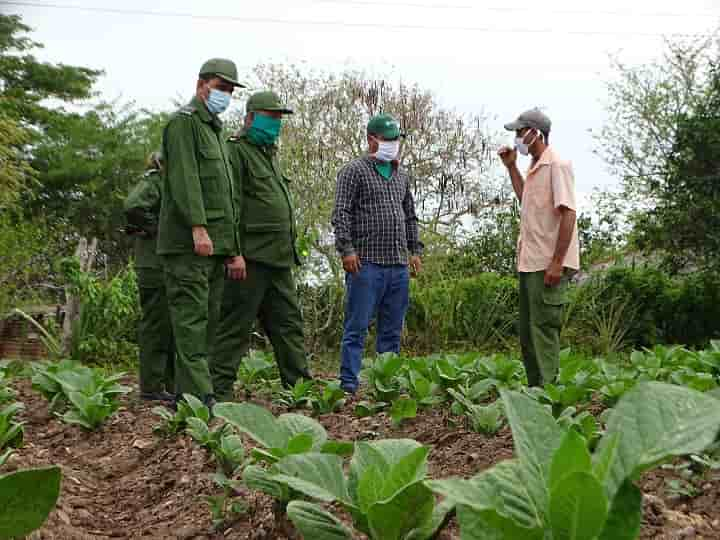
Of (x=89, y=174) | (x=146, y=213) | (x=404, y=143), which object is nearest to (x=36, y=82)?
(x=89, y=174)

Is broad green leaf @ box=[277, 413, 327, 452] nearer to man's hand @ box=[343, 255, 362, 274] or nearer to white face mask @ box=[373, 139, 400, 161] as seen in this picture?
man's hand @ box=[343, 255, 362, 274]

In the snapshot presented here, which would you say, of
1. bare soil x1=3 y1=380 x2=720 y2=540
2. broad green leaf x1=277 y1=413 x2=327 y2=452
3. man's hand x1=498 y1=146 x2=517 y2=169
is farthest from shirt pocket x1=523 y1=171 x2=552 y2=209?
broad green leaf x1=277 y1=413 x2=327 y2=452

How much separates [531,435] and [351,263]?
14.7ft

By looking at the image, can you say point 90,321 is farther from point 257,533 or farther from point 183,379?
point 257,533

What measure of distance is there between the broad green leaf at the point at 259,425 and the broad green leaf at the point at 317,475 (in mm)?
275

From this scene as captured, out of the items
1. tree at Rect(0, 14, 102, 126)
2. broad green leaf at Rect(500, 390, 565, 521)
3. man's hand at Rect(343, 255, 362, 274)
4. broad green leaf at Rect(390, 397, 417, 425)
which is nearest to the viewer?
broad green leaf at Rect(500, 390, 565, 521)

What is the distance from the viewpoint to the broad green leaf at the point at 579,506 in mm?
1470

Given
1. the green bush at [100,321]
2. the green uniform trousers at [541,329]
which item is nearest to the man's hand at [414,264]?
the green uniform trousers at [541,329]

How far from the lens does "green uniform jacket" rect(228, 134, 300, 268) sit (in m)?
5.98

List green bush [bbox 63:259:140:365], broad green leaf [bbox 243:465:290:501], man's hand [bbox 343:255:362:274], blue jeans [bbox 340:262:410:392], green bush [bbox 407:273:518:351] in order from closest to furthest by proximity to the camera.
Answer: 1. broad green leaf [bbox 243:465:290:501]
2. man's hand [bbox 343:255:362:274]
3. blue jeans [bbox 340:262:410:392]
4. green bush [bbox 63:259:140:365]
5. green bush [bbox 407:273:518:351]

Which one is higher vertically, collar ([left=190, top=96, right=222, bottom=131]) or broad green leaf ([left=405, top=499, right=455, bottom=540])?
collar ([left=190, top=96, right=222, bottom=131])

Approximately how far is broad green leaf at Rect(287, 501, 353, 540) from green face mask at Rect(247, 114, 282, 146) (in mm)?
4242

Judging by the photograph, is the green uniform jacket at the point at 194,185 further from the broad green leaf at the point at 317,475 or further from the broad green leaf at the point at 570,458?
the broad green leaf at the point at 570,458

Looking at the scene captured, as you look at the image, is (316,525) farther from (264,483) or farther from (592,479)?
(592,479)
